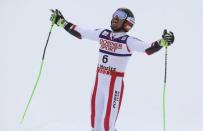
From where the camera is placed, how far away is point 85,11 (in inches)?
511

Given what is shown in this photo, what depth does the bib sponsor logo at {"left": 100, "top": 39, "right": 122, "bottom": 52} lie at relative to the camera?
6.54 metres

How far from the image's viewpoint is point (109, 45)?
259 inches

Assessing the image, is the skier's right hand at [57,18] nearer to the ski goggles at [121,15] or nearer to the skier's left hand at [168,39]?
the ski goggles at [121,15]

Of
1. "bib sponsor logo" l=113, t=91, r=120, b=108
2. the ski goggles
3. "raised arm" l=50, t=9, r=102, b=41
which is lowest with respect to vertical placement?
"bib sponsor logo" l=113, t=91, r=120, b=108

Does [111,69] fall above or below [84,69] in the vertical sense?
below

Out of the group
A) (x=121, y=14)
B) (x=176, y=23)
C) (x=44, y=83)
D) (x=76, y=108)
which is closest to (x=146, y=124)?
(x=76, y=108)

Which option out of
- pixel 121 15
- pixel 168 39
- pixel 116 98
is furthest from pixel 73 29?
pixel 168 39

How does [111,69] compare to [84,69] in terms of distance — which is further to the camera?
[84,69]

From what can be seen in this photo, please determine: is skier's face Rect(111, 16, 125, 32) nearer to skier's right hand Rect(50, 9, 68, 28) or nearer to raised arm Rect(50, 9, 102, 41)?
raised arm Rect(50, 9, 102, 41)

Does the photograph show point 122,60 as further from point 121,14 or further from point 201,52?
point 201,52

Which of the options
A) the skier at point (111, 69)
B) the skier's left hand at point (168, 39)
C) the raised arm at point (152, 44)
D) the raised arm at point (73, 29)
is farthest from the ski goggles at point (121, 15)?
the skier's left hand at point (168, 39)

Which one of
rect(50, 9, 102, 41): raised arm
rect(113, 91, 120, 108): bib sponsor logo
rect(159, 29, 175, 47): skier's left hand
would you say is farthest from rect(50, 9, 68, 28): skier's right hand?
rect(159, 29, 175, 47): skier's left hand

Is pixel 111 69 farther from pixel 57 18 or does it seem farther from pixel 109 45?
pixel 57 18

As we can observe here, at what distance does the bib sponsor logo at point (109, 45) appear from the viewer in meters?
6.54
